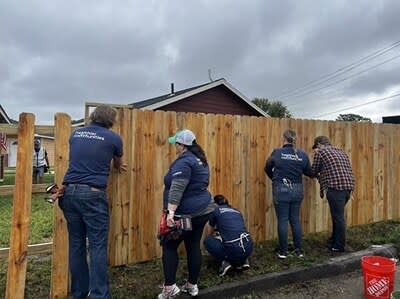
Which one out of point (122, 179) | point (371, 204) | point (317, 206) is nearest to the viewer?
point (122, 179)

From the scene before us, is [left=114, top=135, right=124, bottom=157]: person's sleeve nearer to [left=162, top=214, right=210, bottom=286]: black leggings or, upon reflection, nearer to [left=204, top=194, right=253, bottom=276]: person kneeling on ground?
[left=162, top=214, right=210, bottom=286]: black leggings

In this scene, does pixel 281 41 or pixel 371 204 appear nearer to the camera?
pixel 371 204

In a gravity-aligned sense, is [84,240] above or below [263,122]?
below

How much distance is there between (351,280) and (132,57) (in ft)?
57.8

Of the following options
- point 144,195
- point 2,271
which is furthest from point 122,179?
point 2,271

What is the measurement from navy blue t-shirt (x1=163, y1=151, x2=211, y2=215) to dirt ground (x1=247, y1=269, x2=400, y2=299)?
1.20 m

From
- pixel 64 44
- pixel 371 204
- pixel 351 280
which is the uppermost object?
pixel 64 44

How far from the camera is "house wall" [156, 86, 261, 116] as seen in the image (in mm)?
15188

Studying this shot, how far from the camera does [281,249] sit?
4.65 m

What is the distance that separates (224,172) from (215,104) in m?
11.5

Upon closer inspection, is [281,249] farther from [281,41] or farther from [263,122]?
[281,41]

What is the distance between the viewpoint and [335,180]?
4.84 meters

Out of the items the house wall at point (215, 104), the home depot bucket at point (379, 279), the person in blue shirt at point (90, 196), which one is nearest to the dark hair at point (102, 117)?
the person in blue shirt at point (90, 196)

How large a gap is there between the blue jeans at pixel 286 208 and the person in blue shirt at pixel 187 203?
138 centimetres
